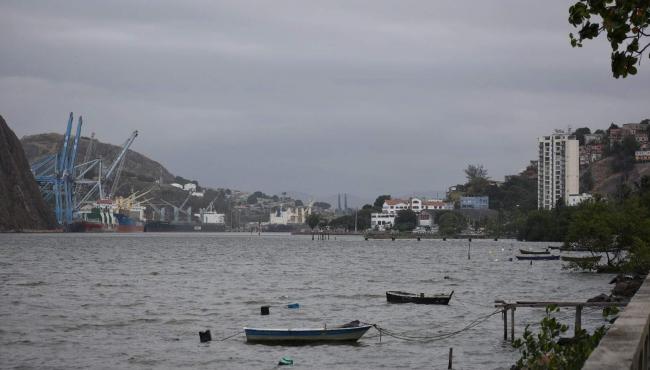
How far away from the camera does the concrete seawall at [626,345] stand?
8508 mm

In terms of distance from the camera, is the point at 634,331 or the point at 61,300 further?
the point at 61,300

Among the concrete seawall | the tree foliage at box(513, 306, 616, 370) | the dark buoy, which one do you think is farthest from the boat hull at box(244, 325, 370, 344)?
the concrete seawall

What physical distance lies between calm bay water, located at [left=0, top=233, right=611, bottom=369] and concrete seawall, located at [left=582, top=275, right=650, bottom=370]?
72.6 ft

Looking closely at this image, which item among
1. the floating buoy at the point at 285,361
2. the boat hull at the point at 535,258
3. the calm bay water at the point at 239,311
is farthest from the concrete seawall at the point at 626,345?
the boat hull at the point at 535,258

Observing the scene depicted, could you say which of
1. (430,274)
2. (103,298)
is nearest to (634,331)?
(103,298)

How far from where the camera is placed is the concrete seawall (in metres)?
8.51

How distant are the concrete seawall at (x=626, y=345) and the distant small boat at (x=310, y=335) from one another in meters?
26.1

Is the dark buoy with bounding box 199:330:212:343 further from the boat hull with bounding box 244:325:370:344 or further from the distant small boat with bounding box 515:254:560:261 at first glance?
the distant small boat with bounding box 515:254:560:261

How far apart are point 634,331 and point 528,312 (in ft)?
141

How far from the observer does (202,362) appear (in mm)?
35562

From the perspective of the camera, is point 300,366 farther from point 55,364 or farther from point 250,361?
point 55,364

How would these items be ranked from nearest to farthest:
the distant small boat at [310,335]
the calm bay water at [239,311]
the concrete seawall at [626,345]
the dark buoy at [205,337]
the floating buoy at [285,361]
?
the concrete seawall at [626,345]
the floating buoy at [285,361]
the calm bay water at [239,311]
the distant small boat at [310,335]
the dark buoy at [205,337]

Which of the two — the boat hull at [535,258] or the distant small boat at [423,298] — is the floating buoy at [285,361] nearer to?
A: the distant small boat at [423,298]

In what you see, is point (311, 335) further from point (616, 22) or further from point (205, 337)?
point (616, 22)
